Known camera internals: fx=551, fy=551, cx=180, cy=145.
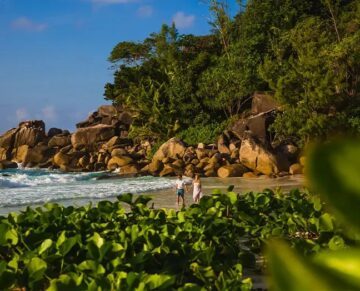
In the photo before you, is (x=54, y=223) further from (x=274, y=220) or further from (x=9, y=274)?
(x=274, y=220)

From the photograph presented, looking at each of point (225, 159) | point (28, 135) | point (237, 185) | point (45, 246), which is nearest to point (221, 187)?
point (237, 185)

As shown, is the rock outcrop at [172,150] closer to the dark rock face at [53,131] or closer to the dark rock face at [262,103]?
the dark rock face at [262,103]

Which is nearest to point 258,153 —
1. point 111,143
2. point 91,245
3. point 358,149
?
point 111,143

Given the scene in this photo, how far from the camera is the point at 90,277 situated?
12.5ft

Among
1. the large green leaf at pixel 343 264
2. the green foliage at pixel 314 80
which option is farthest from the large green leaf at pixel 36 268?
the green foliage at pixel 314 80

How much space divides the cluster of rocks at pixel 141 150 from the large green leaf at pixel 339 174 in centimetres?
1823

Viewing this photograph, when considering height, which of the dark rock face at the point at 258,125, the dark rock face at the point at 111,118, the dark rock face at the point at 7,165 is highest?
the dark rock face at the point at 111,118

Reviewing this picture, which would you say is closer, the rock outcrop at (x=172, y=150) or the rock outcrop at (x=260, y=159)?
the rock outcrop at (x=260, y=159)

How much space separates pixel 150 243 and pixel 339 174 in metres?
4.81

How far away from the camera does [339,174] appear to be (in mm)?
286

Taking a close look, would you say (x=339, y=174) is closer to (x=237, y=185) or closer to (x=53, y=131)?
(x=237, y=185)

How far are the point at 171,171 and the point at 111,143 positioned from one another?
1124 cm

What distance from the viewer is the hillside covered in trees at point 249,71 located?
84.3 feet

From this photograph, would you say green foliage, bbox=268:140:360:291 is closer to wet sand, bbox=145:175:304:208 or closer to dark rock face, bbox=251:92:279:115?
wet sand, bbox=145:175:304:208
